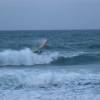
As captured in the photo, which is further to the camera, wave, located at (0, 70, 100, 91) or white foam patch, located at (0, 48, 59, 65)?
white foam patch, located at (0, 48, 59, 65)

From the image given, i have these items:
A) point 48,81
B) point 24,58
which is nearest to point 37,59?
point 24,58

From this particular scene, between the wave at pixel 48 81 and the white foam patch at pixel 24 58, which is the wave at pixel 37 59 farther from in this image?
the wave at pixel 48 81

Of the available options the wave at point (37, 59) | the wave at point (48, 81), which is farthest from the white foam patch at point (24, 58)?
the wave at point (48, 81)

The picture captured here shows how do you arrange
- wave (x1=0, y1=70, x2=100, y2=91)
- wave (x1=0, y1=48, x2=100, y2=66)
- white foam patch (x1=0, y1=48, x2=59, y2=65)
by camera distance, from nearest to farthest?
1. wave (x1=0, y1=70, x2=100, y2=91)
2. white foam patch (x1=0, y1=48, x2=59, y2=65)
3. wave (x1=0, y1=48, x2=100, y2=66)

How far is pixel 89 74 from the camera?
11.3 meters

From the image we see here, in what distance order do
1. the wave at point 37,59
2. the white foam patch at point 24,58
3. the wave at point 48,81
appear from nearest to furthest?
the wave at point 48,81 → the white foam patch at point 24,58 → the wave at point 37,59

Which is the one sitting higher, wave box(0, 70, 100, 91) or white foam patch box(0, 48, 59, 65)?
wave box(0, 70, 100, 91)

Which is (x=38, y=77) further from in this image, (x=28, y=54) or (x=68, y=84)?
(x=28, y=54)

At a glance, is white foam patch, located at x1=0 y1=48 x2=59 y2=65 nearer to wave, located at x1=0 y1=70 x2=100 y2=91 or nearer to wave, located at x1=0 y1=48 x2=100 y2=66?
wave, located at x1=0 y1=48 x2=100 y2=66

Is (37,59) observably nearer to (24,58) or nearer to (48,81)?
(24,58)

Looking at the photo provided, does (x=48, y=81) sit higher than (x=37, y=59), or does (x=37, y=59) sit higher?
(x=48, y=81)

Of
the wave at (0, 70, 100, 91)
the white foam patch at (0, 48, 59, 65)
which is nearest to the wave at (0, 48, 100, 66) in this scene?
the white foam patch at (0, 48, 59, 65)

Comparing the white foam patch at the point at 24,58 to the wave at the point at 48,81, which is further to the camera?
the white foam patch at the point at 24,58

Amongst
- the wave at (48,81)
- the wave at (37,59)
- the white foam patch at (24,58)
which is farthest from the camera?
the wave at (37,59)
